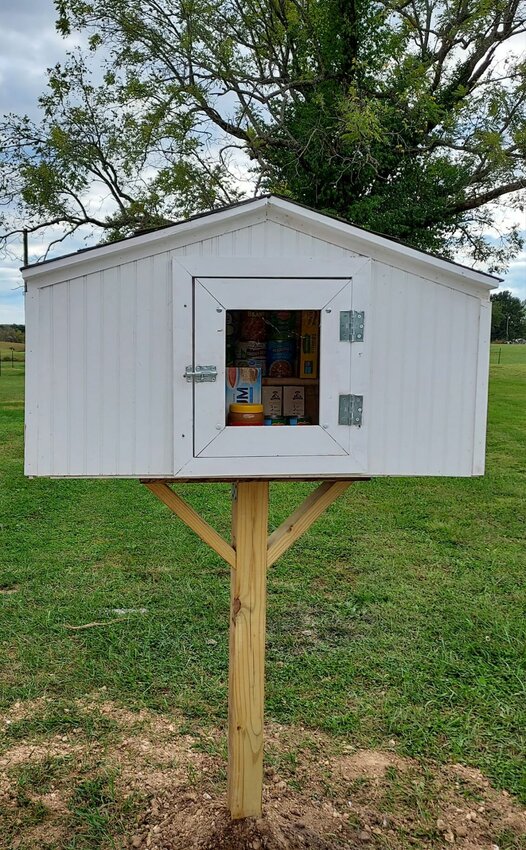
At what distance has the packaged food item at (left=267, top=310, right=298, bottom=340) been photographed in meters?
2.09

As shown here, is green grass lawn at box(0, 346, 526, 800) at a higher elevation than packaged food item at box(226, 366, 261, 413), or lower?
lower

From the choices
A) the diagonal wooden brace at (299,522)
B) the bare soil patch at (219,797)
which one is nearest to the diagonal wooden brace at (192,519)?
the diagonal wooden brace at (299,522)

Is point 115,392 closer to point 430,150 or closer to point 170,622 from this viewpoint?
point 170,622

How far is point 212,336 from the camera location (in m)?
1.91

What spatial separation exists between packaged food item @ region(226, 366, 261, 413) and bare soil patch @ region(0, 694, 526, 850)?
159 cm

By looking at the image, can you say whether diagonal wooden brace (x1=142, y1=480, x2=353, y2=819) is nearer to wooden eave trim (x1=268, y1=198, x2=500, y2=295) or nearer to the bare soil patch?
the bare soil patch

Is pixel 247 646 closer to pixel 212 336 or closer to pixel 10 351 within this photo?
pixel 212 336

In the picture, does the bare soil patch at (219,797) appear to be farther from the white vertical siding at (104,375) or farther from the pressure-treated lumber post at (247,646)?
the white vertical siding at (104,375)

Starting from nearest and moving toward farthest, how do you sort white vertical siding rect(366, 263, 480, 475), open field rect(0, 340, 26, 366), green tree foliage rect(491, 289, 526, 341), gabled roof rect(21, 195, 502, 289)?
1. gabled roof rect(21, 195, 502, 289)
2. white vertical siding rect(366, 263, 480, 475)
3. open field rect(0, 340, 26, 366)
4. green tree foliage rect(491, 289, 526, 341)

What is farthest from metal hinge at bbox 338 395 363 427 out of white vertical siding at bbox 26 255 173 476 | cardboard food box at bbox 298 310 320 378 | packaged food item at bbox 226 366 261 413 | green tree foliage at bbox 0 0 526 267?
green tree foliage at bbox 0 0 526 267

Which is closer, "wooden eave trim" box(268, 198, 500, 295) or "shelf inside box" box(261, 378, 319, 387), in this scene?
"wooden eave trim" box(268, 198, 500, 295)

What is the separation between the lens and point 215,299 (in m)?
1.91

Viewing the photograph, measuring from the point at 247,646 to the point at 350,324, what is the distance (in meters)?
1.19

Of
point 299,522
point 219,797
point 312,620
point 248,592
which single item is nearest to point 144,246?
point 299,522
